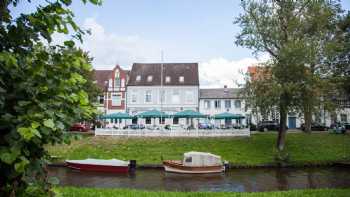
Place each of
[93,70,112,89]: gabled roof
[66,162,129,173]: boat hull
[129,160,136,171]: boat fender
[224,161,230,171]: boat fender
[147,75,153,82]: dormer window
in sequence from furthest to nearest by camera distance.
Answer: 1. [93,70,112,89]: gabled roof
2. [147,75,153,82]: dormer window
3. [224,161,230,171]: boat fender
4. [129,160,136,171]: boat fender
5. [66,162,129,173]: boat hull

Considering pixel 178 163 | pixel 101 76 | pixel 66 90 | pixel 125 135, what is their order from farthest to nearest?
pixel 101 76
pixel 125 135
pixel 178 163
pixel 66 90

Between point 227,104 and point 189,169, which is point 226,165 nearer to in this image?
point 189,169

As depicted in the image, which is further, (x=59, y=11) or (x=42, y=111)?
(x=59, y=11)

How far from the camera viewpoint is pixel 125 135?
128 feet

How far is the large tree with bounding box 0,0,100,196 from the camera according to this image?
117 inches

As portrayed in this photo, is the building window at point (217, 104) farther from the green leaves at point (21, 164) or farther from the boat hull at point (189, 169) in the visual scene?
the green leaves at point (21, 164)

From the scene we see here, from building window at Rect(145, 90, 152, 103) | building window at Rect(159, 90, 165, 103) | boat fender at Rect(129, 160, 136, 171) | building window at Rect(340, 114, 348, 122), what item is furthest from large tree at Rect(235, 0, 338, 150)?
building window at Rect(340, 114, 348, 122)

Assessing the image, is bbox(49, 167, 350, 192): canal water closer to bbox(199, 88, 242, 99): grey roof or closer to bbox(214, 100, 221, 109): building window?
bbox(214, 100, 221, 109): building window

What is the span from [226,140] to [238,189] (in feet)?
56.3

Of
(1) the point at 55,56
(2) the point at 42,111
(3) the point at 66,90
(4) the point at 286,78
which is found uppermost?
(4) the point at 286,78

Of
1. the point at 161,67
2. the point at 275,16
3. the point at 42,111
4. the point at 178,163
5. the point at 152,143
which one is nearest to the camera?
the point at 42,111

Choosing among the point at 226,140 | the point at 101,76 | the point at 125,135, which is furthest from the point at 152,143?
the point at 101,76

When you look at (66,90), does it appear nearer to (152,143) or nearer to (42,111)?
(42,111)

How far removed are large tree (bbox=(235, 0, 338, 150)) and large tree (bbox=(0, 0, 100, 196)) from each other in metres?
25.6
